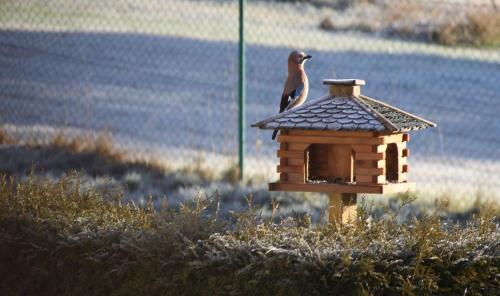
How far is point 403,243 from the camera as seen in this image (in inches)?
176

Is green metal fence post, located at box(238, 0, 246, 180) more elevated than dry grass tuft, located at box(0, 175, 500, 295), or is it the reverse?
green metal fence post, located at box(238, 0, 246, 180)

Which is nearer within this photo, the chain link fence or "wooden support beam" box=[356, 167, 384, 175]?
"wooden support beam" box=[356, 167, 384, 175]

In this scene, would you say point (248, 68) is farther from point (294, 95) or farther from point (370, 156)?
point (370, 156)

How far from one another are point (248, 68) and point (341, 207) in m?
16.1

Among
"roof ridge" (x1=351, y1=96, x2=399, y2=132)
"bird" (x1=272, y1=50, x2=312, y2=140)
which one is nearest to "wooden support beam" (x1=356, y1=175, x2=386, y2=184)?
"roof ridge" (x1=351, y1=96, x2=399, y2=132)

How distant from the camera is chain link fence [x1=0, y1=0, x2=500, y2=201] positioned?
42.8ft

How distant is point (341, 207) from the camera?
4.83 metres

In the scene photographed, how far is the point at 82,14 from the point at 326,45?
6166mm

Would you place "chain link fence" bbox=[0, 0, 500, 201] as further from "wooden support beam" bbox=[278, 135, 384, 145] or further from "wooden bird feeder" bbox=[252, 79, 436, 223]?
"wooden support beam" bbox=[278, 135, 384, 145]

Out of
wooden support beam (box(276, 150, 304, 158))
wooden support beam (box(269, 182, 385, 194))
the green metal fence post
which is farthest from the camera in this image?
the green metal fence post

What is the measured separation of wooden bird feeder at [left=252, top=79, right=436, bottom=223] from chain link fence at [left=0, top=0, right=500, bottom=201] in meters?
6.15

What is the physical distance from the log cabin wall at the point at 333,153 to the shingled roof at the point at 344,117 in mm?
80

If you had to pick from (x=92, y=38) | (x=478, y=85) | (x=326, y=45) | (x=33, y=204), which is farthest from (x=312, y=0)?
(x=33, y=204)

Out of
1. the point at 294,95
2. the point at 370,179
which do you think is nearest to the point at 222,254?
the point at 370,179
